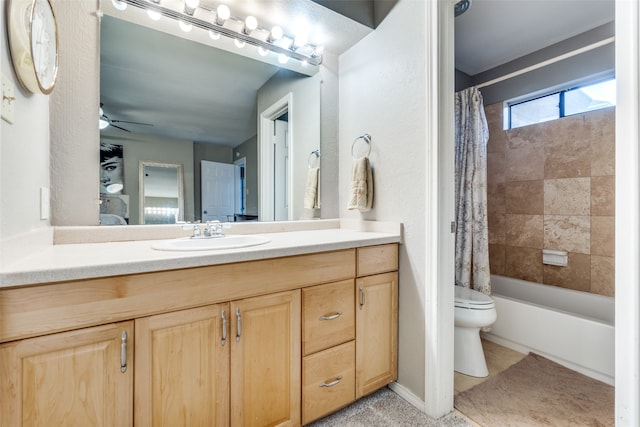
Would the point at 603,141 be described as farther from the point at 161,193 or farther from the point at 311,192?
the point at 161,193

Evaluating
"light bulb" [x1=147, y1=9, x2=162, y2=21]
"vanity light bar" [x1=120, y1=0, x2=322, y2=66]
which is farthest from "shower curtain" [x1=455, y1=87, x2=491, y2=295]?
"light bulb" [x1=147, y1=9, x2=162, y2=21]

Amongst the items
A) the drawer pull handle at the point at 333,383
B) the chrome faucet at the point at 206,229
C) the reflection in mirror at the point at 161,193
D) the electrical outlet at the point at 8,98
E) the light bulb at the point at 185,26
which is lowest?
the drawer pull handle at the point at 333,383

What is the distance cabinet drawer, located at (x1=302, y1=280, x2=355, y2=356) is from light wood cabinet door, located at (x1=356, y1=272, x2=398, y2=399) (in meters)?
0.06

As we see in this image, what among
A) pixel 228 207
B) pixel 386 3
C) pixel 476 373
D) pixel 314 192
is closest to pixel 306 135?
pixel 314 192

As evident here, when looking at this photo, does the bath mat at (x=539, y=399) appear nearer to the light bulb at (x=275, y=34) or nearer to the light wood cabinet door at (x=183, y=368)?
the light wood cabinet door at (x=183, y=368)

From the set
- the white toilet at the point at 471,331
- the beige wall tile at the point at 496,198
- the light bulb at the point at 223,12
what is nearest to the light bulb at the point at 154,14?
the light bulb at the point at 223,12

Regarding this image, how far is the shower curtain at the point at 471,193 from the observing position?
2.25 metres

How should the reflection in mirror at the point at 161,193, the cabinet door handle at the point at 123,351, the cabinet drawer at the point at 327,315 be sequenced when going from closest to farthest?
the cabinet door handle at the point at 123,351 < the cabinet drawer at the point at 327,315 < the reflection in mirror at the point at 161,193

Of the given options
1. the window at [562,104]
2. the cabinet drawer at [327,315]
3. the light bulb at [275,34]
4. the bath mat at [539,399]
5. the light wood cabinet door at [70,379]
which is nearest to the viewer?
the light wood cabinet door at [70,379]

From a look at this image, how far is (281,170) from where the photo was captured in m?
1.94

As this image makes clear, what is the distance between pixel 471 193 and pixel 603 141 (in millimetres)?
1027

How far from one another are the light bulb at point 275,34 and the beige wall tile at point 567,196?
8.08ft

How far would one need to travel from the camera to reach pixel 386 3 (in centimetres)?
167

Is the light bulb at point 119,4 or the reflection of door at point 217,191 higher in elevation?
the light bulb at point 119,4
